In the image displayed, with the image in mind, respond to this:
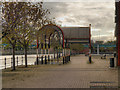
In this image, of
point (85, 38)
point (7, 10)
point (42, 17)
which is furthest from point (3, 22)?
point (85, 38)

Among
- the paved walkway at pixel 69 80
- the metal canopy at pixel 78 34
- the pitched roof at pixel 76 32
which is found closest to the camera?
the paved walkway at pixel 69 80

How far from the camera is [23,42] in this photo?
2109cm

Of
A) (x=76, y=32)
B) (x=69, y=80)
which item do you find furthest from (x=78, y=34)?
(x=69, y=80)

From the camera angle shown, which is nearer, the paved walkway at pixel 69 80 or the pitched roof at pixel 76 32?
the paved walkway at pixel 69 80

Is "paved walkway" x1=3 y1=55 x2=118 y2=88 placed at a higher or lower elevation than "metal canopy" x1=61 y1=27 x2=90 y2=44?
lower

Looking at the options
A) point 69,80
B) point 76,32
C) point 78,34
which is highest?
point 76,32

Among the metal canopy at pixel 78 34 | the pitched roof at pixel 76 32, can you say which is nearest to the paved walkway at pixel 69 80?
the metal canopy at pixel 78 34

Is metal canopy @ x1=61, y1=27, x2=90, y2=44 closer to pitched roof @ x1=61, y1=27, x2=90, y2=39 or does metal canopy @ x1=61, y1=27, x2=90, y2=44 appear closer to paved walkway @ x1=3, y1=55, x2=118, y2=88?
pitched roof @ x1=61, y1=27, x2=90, y2=39

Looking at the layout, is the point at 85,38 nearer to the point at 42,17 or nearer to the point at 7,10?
the point at 42,17

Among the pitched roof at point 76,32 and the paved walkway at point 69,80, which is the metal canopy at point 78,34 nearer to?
the pitched roof at point 76,32

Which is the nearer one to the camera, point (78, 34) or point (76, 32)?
point (78, 34)

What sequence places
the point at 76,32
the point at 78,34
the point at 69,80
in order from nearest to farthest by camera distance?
the point at 69,80 < the point at 78,34 < the point at 76,32

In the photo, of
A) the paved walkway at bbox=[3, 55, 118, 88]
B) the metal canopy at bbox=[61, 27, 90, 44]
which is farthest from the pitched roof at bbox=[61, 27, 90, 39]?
the paved walkway at bbox=[3, 55, 118, 88]

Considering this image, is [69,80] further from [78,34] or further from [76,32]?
[76,32]
